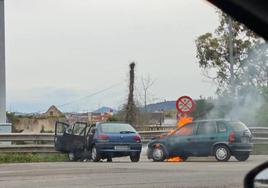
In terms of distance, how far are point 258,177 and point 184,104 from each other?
21473 mm

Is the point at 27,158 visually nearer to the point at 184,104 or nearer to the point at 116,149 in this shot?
the point at 116,149

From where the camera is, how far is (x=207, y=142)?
2000cm

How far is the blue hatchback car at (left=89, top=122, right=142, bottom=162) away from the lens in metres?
20.5

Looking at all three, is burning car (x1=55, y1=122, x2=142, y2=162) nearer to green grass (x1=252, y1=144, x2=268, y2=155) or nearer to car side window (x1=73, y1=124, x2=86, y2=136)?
car side window (x1=73, y1=124, x2=86, y2=136)

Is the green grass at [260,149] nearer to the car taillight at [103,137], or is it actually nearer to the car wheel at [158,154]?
the car wheel at [158,154]

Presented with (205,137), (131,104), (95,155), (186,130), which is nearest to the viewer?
(205,137)

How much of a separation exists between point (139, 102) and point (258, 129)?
20.1 m

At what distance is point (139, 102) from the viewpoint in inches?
1797

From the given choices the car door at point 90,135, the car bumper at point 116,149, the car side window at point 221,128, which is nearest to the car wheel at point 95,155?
the car bumper at point 116,149

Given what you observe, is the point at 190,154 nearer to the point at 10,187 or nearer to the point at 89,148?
the point at 89,148

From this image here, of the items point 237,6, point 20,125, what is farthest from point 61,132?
point 20,125

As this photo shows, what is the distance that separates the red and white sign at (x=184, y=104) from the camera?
24.6 meters

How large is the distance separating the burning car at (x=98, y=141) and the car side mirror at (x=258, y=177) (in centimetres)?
1722

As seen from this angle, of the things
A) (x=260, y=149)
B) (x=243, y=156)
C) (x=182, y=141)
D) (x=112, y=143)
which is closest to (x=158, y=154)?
(x=182, y=141)
